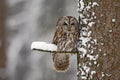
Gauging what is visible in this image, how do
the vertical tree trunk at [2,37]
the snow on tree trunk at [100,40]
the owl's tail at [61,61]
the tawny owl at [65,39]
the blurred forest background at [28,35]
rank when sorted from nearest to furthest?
1. the snow on tree trunk at [100,40]
2. the tawny owl at [65,39]
3. the owl's tail at [61,61]
4. the vertical tree trunk at [2,37]
5. the blurred forest background at [28,35]

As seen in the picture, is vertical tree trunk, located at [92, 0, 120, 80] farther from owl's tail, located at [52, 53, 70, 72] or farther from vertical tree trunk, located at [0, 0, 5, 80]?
vertical tree trunk, located at [0, 0, 5, 80]

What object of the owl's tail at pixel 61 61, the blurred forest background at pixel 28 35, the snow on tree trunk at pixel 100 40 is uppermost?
the snow on tree trunk at pixel 100 40

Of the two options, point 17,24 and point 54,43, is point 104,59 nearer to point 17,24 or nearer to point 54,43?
point 54,43

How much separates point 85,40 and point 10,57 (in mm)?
11052

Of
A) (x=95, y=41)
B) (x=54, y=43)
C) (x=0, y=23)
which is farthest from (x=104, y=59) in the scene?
(x=0, y=23)

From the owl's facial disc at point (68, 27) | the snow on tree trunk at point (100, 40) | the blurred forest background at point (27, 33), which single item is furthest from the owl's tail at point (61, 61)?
the blurred forest background at point (27, 33)

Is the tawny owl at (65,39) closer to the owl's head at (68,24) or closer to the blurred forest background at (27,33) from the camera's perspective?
the owl's head at (68,24)

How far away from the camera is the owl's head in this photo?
4832 millimetres

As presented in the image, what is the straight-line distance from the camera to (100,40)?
4.57 m

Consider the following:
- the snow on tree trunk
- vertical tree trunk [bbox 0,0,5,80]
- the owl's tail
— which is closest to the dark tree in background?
vertical tree trunk [bbox 0,0,5,80]

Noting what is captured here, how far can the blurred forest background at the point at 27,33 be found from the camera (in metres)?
15.3

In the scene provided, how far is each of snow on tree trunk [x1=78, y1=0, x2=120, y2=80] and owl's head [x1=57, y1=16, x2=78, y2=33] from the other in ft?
0.51

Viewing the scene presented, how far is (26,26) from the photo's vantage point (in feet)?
53.0

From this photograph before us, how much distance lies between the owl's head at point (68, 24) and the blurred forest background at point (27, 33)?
9.79 m
